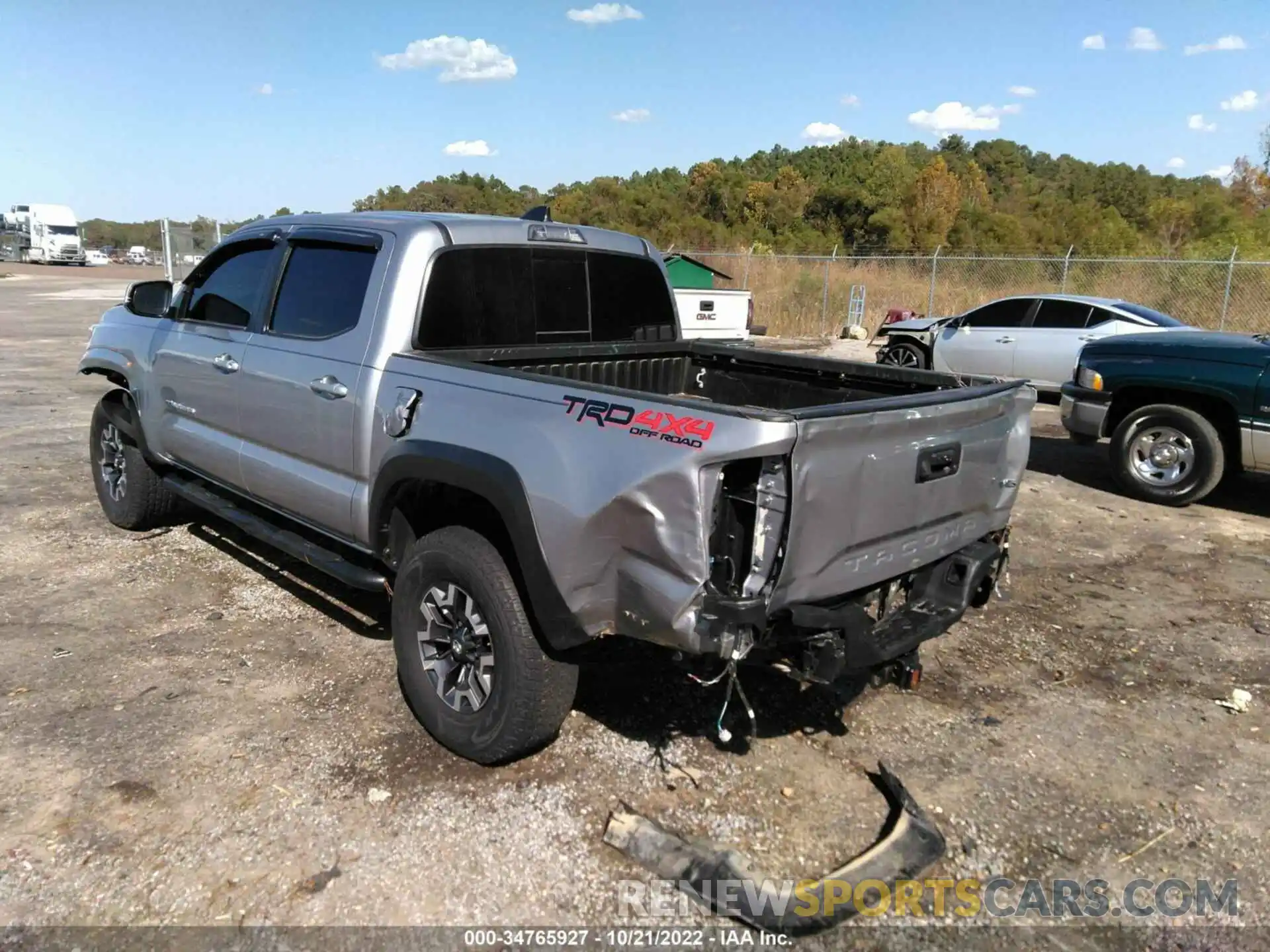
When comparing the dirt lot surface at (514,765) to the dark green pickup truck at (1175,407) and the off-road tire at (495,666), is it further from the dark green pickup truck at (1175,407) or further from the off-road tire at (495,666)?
the dark green pickup truck at (1175,407)

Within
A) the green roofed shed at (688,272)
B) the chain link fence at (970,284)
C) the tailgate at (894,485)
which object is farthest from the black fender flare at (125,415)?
the chain link fence at (970,284)

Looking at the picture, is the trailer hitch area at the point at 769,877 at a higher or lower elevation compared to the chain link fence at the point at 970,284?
lower

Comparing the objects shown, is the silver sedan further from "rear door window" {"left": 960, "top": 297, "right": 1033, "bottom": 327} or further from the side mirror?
the side mirror

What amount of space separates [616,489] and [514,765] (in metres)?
1.32

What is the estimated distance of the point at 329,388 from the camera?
12.1 ft

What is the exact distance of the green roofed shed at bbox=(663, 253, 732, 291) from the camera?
1909 cm

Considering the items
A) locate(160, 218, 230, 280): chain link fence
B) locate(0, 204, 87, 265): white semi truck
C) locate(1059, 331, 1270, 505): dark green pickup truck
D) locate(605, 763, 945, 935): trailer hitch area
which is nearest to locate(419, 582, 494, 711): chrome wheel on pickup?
locate(605, 763, 945, 935): trailer hitch area

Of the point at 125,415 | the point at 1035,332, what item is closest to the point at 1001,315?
the point at 1035,332

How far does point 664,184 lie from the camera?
222ft

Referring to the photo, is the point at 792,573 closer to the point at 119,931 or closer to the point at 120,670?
the point at 119,931

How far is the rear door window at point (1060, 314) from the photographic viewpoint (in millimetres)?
12312

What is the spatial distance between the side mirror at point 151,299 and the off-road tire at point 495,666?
269cm

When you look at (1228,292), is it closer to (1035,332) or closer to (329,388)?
(1035,332)

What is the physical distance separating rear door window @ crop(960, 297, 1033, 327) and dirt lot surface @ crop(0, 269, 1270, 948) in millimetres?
8335
